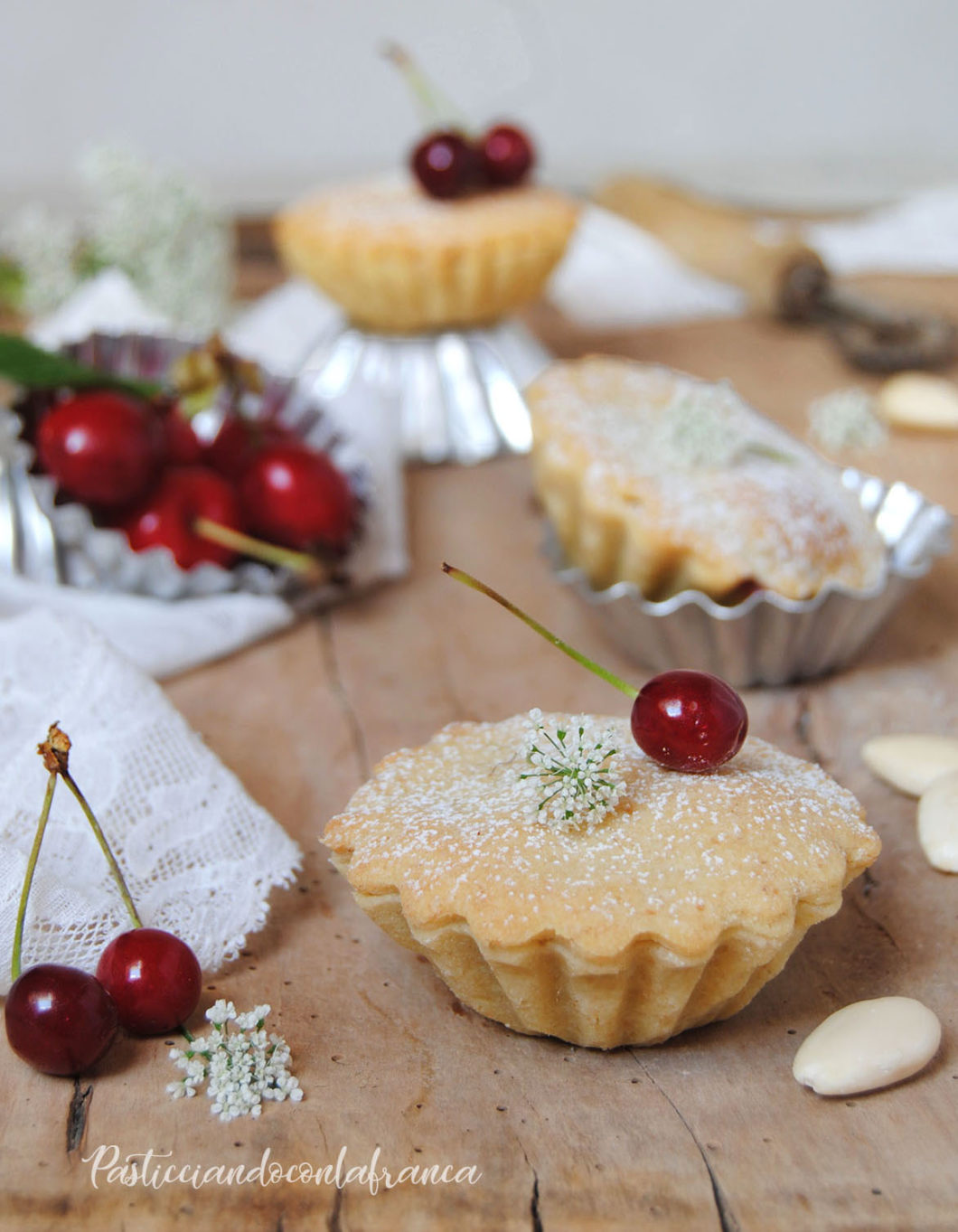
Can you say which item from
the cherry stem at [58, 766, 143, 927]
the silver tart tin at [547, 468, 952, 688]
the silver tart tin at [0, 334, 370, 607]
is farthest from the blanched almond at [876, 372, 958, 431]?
the cherry stem at [58, 766, 143, 927]

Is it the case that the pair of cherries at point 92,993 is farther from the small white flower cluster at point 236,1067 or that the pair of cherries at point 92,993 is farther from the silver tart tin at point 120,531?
the silver tart tin at point 120,531

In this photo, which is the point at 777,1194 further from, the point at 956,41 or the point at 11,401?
the point at 956,41

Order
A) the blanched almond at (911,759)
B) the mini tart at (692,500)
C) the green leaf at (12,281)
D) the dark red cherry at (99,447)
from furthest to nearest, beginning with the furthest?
the green leaf at (12,281)
the dark red cherry at (99,447)
the mini tart at (692,500)
the blanched almond at (911,759)

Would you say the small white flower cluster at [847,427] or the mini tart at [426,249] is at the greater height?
the mini tart at [426,249]

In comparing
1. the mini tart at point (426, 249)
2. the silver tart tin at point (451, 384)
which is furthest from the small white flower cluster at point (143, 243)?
the silver tart tin at point (451, 384)

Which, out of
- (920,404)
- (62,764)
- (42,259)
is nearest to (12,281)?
(42,259)

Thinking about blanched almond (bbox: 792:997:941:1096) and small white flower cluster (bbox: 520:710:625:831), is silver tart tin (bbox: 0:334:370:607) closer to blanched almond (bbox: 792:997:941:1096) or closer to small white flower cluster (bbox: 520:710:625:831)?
small white flower cluster (bbox: 520:710:625:831)

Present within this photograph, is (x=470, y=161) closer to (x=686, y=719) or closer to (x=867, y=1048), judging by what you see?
(x=686, y=719)
